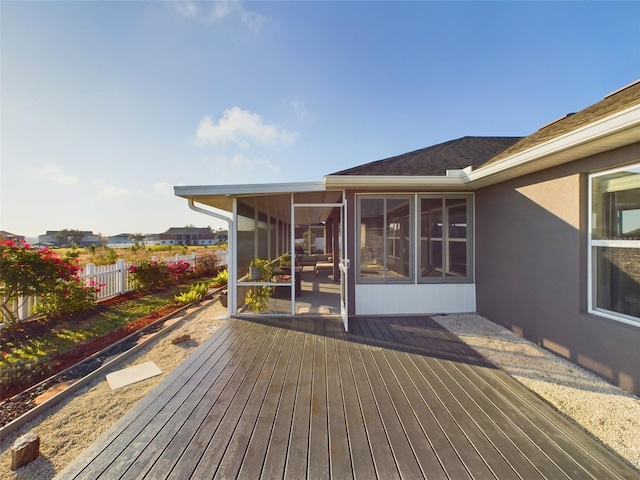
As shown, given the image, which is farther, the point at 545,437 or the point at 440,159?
the point at 440,159

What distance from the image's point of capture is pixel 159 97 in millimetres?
7070

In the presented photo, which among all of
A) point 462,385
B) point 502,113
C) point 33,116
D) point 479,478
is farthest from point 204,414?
point 502,113

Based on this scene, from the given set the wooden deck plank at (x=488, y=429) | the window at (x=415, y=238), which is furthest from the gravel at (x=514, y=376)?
the window at (x=415, y=238)

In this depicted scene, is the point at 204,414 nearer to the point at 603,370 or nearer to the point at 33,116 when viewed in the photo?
the point at 603,370

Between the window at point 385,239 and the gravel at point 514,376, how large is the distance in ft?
5.43

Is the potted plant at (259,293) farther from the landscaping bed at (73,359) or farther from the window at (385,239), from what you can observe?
the window at (385,239)

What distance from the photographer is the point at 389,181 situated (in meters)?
4.34

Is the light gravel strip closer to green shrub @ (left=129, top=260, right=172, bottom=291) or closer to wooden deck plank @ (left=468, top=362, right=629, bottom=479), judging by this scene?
wooden deck plank @ (left=468, top=362, right=629, bottom=479)

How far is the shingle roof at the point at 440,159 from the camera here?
16.5 feet

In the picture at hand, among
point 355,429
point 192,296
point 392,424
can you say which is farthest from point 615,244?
point 192,296

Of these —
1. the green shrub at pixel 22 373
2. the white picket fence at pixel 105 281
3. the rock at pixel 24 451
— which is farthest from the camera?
the white picket fence at pixel 105 281

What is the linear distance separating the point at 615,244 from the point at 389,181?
2790 mm

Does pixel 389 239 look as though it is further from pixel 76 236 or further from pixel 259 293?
pixel 76 236

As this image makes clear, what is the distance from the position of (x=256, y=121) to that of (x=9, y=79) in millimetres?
5478
